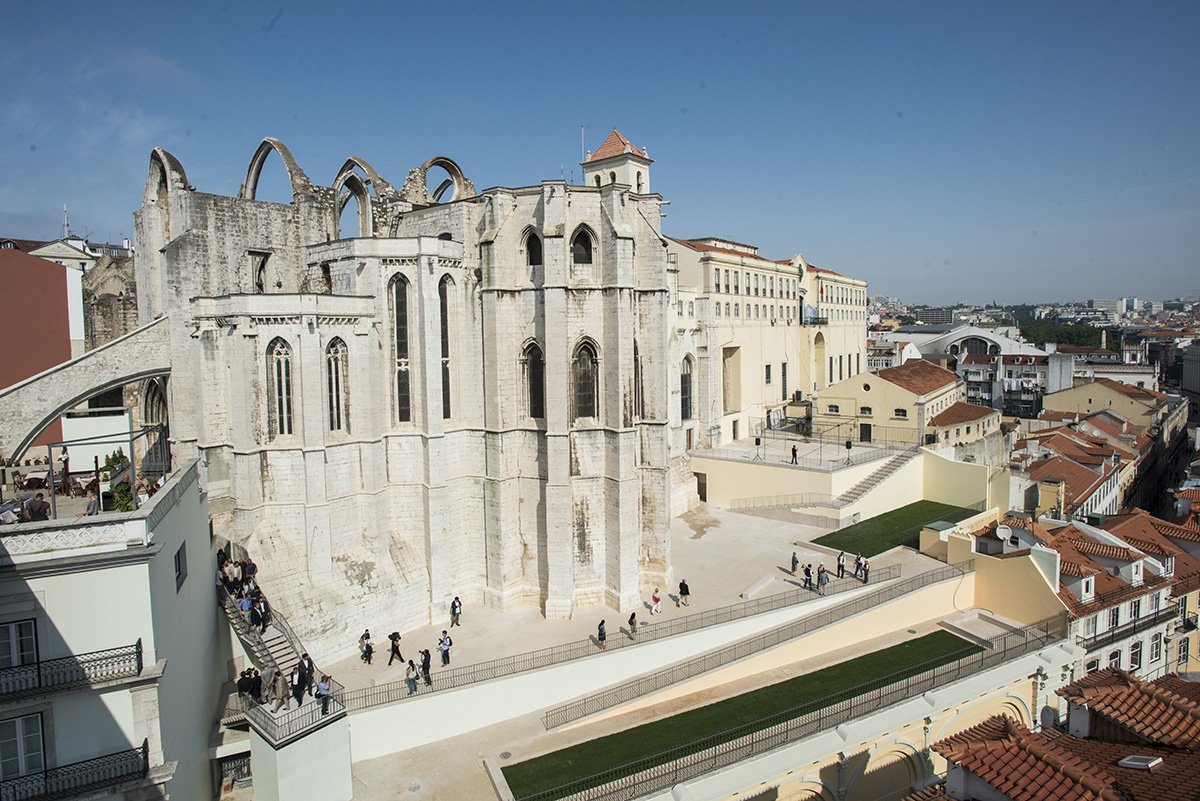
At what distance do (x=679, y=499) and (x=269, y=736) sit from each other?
78.0ft

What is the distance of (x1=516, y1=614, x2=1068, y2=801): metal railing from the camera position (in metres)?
17.5

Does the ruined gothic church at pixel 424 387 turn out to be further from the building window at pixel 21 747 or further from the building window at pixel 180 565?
the building window at pixel 21 747

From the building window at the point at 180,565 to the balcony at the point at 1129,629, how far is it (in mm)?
25992

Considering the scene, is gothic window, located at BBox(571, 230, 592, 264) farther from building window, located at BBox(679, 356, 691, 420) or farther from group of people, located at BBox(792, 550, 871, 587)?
building window, located at BBox(679, 356, 691, 420)


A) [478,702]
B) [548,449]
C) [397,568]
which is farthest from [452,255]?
[478,702]

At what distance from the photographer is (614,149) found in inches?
1805

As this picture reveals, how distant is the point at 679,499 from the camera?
124 ft

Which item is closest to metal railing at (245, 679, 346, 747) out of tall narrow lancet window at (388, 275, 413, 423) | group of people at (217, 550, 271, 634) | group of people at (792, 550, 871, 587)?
group of people at (217, 550, 271, 634)

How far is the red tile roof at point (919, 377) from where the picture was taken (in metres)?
44.0

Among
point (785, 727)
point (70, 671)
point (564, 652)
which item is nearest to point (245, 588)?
point (70, 671)

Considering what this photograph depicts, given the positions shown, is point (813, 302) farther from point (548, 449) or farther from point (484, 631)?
point (484, 631)

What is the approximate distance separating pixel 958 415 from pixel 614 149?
2550 cm

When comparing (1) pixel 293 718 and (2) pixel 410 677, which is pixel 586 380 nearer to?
(2) pixel 410 677

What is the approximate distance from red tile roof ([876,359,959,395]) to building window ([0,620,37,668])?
40.2 metres
